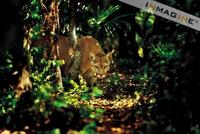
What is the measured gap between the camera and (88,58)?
33.7 ft

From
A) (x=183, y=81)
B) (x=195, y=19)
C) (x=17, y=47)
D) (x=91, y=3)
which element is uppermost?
(x=91, y=3)

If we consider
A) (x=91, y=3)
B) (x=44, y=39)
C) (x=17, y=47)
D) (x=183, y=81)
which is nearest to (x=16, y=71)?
(x=17, y=47)

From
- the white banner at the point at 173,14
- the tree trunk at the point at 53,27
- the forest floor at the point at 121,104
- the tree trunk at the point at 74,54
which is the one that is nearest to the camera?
the forest floor at the point at 121,104

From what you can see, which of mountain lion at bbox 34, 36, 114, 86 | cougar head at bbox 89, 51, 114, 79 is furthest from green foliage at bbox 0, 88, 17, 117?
cougar head at bbox 89, 51, 114, 79

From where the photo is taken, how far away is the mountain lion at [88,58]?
998 centimetres

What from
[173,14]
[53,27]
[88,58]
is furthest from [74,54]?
[173,14]

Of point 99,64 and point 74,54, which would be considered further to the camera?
point 99,64

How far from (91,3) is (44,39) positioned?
278 cm

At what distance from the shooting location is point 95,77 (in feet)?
33.4

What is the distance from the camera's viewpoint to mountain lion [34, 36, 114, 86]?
32.7 feet

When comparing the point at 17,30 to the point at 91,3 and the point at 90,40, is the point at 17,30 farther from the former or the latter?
the point at 91,3

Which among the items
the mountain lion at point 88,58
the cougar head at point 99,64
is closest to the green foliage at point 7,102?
the mountain lion at point 88,58

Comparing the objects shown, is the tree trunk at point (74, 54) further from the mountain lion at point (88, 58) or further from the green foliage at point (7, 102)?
the green foliage at point (7, 102)

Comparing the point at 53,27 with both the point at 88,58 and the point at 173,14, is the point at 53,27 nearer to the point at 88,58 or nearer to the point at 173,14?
the point at 88,58
